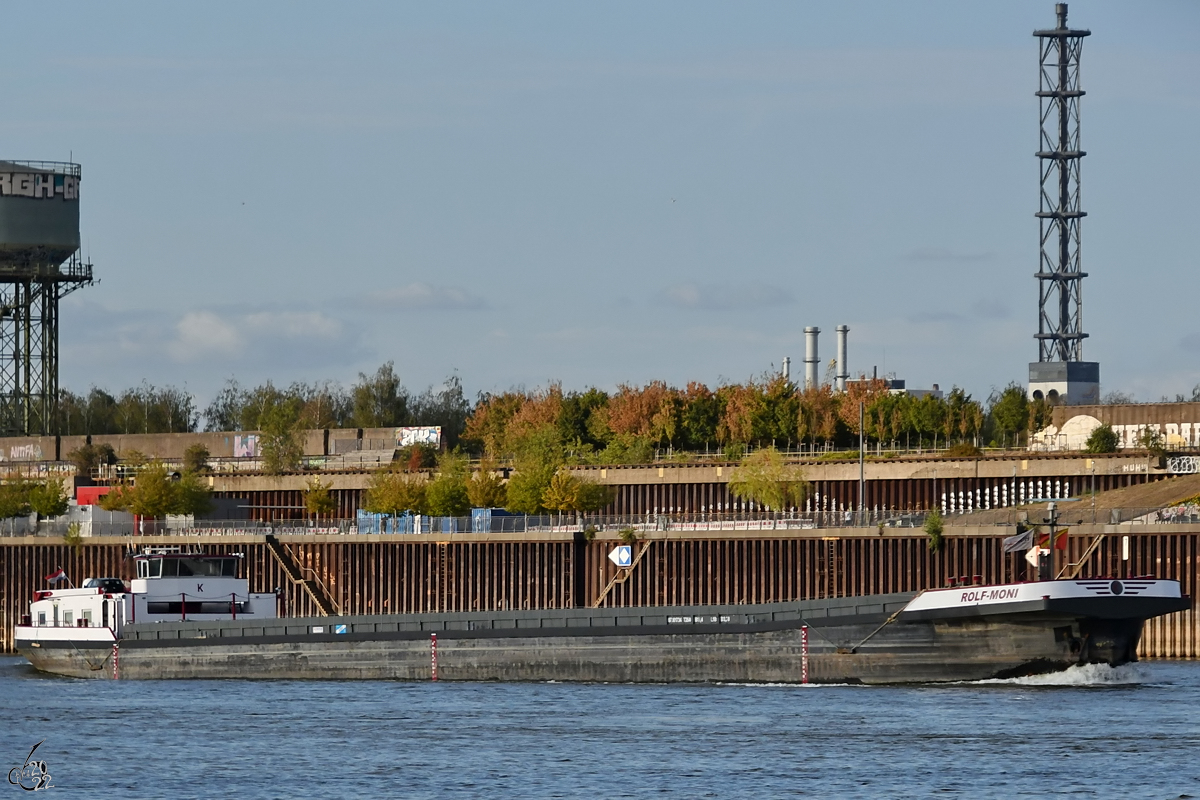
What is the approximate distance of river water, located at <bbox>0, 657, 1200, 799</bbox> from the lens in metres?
51.9

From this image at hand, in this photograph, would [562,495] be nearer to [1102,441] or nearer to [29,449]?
[1102,441]

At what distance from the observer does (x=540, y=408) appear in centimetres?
18200

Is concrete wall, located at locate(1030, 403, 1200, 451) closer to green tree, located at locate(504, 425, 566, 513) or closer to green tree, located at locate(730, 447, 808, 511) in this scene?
green tree, located at locate(730, 447, 808, 511)

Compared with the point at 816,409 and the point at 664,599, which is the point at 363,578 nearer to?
the point at 664,599

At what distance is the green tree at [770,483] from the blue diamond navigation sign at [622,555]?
21581 mm

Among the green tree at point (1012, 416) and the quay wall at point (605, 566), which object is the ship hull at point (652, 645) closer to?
the quay wall at point (605, 566)

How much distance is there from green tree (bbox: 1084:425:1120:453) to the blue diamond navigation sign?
39.1 meters

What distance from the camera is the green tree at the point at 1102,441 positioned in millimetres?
133500

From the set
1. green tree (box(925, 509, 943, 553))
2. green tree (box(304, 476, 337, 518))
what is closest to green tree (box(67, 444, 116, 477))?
green tree (box(304, 476, 337, 518))

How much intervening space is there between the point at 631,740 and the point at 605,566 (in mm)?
44991

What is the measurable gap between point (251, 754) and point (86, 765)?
168 inches

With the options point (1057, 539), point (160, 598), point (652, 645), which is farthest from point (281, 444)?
point (1057, 539)

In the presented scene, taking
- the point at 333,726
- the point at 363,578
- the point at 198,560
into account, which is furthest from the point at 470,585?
the point at 333,726

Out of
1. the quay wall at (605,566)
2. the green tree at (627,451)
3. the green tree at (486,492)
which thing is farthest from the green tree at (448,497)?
the quay wall at (605,566)
